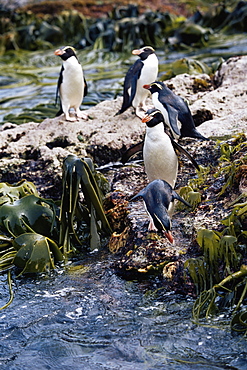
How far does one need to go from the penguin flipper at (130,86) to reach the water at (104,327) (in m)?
2.40

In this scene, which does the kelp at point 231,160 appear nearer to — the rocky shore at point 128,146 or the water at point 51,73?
the rocky shore at point 128,146

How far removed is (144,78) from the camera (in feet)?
21.8

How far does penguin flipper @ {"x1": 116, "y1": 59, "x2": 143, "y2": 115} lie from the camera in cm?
646

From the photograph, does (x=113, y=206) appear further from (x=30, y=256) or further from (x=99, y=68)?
(x=99, y=68)

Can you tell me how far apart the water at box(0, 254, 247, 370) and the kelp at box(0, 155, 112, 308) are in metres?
0.52

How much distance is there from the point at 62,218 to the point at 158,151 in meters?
1.03

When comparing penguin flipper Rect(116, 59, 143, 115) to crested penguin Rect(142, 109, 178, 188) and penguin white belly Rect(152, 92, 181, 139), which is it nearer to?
penguin white belly Rect(152, 92, 181, 139)

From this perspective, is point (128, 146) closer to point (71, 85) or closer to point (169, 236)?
point (71, 85)

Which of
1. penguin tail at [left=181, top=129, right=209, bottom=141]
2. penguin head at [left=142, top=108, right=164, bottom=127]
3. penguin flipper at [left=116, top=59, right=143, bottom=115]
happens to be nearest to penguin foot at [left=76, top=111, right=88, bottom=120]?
penguin flipper at [left=116, top=59, right=143, bottom=115]

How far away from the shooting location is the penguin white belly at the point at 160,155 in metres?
4.95

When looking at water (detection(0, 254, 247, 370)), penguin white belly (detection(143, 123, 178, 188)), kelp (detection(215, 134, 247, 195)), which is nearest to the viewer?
water (detection(0, 254, 247, 370))

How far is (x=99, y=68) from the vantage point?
12086 millimetres

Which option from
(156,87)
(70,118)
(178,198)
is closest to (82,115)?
(70,118)

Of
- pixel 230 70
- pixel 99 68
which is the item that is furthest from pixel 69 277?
pixel 99 68
